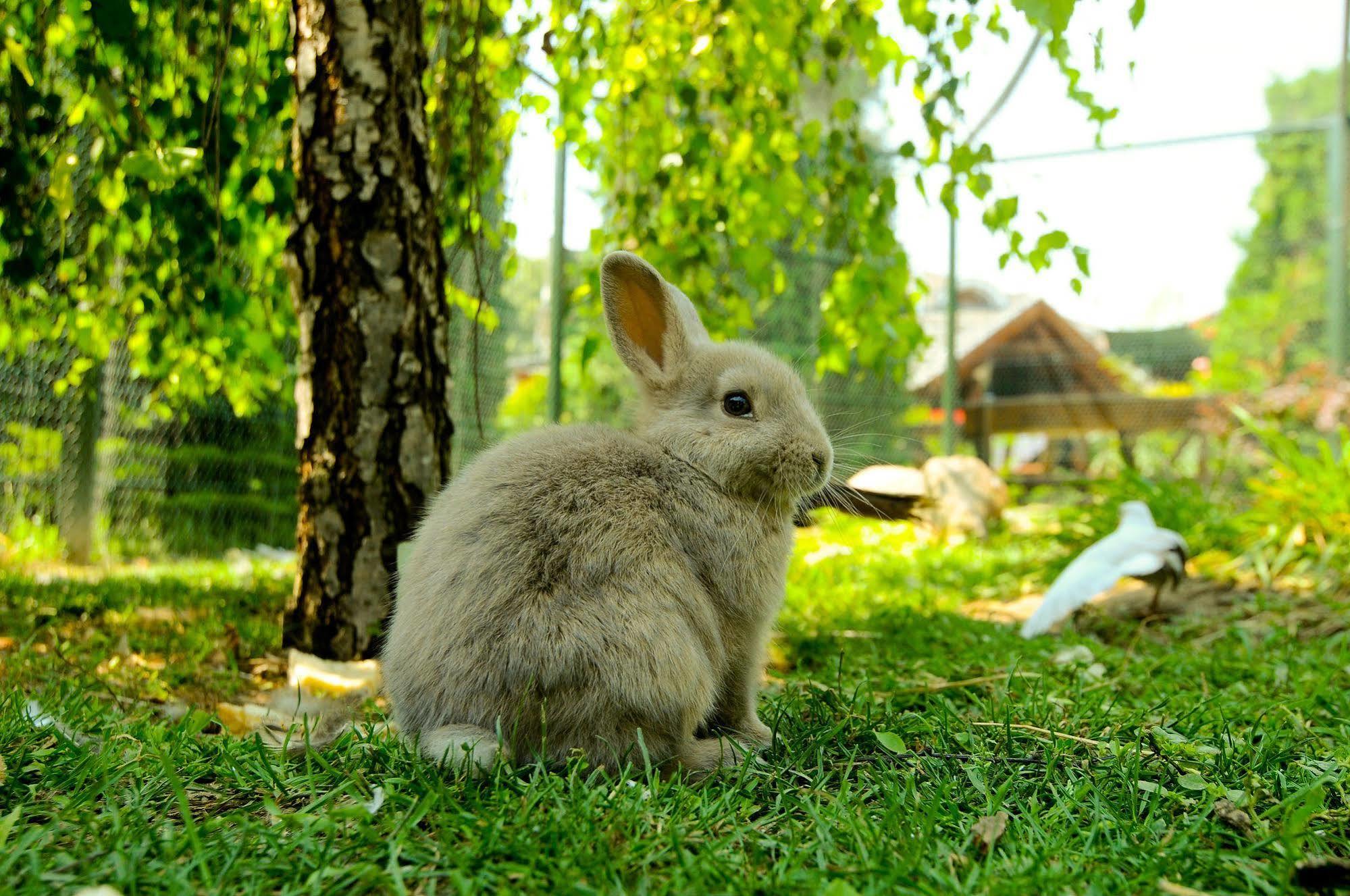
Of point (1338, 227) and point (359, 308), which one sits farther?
point (1338, 227)

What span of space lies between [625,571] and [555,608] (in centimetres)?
17

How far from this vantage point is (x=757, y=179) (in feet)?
14.0

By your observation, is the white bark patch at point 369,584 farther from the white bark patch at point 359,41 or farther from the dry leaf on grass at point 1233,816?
the dry leaf on grass at point 1233,816

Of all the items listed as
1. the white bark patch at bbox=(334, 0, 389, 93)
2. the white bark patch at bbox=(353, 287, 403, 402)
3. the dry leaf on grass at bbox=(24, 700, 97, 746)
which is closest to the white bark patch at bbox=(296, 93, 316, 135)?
the white bark patch at bbox=(334, 0, 389, 93)

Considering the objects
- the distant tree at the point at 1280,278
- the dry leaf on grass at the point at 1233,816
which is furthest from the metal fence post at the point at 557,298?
the distant tree at the point at 1280,278

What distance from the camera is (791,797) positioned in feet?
5.89

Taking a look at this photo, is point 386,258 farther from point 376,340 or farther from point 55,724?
point 55,724

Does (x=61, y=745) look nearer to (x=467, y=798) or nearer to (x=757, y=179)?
(x=467, y=798)

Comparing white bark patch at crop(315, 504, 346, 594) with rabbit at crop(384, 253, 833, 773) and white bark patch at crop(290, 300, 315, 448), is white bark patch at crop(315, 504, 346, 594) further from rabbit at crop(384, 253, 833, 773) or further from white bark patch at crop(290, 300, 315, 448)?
rabbit at crop(384, 253, 833, 773)

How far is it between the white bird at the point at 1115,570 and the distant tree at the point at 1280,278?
6468mm

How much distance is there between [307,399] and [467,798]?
1876 mm

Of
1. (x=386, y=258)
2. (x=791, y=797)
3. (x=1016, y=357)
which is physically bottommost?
(x=791, y=797)

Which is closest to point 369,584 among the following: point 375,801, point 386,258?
point 386,258

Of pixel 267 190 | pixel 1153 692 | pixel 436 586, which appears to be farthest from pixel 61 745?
pixel 1153 692
